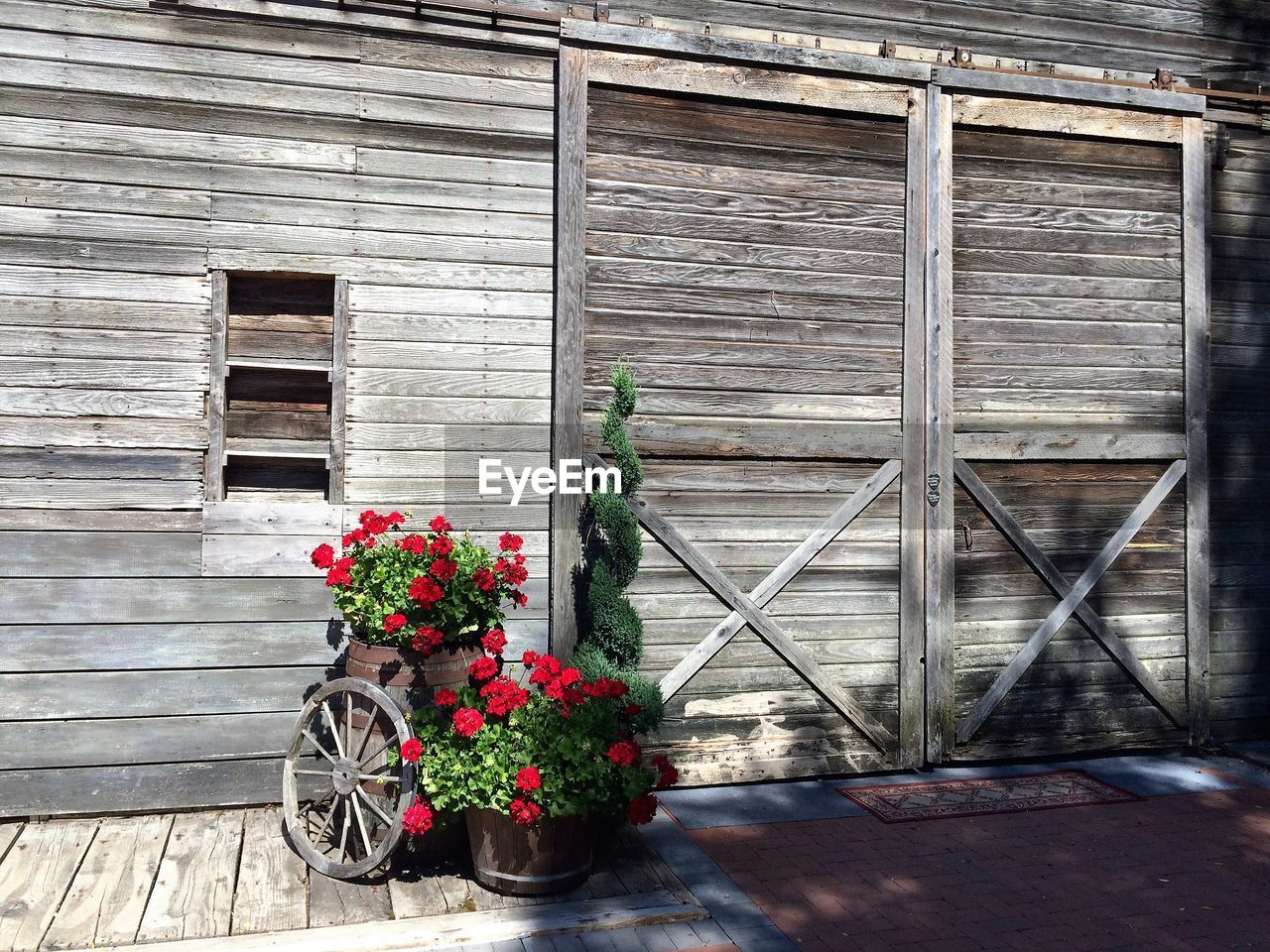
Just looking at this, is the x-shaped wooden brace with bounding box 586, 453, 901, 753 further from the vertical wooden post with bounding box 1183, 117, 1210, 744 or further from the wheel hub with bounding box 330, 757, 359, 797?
the vertical wooden post with bounding box 1183, 117, 1210, 744

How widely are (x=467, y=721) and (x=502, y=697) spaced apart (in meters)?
0.20

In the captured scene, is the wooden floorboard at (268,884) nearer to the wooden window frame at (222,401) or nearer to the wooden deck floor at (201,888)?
the wooden deck floor at (201,888)

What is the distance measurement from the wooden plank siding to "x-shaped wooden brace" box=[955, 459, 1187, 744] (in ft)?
0.18

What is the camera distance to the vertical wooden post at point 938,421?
20.4ft

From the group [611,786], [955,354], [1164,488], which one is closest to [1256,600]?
[1164,488]

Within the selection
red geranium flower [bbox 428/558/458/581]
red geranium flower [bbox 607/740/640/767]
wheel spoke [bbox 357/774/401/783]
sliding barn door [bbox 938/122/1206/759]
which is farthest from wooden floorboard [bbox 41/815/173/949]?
sliding barn door [bbox 938/122/1206/759]

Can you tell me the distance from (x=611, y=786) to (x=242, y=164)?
3.61 meters

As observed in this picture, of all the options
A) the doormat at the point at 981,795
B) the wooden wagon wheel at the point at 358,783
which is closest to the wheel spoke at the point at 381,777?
the wooden wagon wheel at the point at 358,783

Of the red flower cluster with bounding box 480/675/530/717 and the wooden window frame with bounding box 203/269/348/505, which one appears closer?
the red flower cluster with bounding box 480/675/530/717

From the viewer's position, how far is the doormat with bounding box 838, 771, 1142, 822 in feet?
18.2

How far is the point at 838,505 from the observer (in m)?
6.16

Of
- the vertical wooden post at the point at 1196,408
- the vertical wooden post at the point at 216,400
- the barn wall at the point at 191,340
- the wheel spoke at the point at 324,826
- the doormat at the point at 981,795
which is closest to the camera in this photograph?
the wheel spoke at the point at 324,826

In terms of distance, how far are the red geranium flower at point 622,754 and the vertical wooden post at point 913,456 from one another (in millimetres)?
2535

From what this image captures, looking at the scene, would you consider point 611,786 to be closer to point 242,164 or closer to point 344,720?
point 344,720
